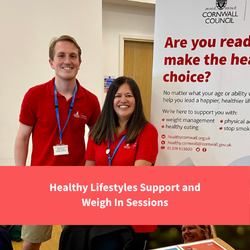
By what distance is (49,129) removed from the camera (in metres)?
1.63

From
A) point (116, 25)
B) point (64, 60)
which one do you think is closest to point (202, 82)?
point (64, 60)

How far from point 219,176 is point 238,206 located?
0.21 metres

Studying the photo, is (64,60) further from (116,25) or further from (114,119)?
(116,25)

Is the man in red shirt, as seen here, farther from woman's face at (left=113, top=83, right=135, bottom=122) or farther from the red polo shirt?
woman's face at (left=113, top=83, right=135, bottom=122)

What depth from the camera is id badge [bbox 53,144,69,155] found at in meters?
1.60

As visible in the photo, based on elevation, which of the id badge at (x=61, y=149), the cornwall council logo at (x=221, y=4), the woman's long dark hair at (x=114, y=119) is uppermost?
the cornwall council logo at (x=221, y=4)

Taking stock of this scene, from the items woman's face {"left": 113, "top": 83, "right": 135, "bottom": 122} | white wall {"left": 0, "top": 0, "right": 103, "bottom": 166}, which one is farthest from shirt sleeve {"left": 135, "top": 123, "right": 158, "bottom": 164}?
white wall {"left": 0, "top": 0, "right": 103, "bottom": 166}

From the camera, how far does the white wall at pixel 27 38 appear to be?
2.69m

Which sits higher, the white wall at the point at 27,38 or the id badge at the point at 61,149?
the white wall at the point at 27,38

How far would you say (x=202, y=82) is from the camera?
1544 millimetres

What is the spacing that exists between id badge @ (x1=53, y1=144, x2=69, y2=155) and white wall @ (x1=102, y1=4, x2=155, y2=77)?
83.8 inches

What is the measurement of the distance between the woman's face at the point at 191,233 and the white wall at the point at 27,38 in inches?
90.0

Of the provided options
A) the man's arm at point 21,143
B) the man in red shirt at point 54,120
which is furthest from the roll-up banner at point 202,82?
the man's arm at point 21,143

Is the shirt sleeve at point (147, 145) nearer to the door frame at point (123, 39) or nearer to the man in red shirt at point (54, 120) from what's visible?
the man in red shirt at point (54, 120)
